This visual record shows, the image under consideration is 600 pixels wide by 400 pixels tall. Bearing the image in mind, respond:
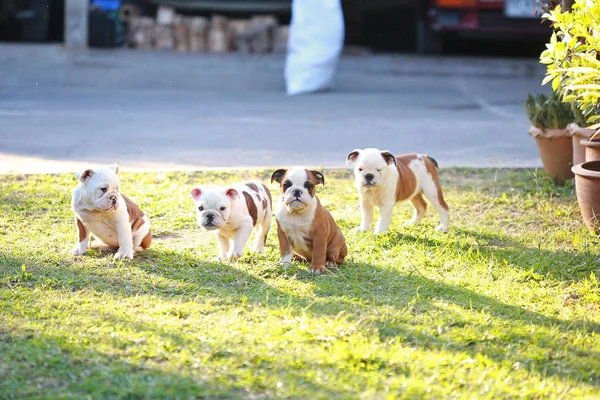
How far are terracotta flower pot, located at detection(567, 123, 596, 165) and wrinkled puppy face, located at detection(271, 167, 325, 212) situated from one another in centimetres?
283

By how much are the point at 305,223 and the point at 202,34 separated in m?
11.0

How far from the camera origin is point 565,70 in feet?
20.8

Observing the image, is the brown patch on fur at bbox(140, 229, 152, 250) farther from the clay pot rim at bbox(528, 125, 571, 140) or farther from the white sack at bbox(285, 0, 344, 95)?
the white sack at bbox(285, 0, 344, 95)

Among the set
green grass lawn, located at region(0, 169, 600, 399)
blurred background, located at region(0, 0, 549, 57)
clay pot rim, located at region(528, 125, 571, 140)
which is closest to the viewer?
green grass lawn, located at region(0, 169, 600, 399)

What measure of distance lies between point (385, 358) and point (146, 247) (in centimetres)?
249

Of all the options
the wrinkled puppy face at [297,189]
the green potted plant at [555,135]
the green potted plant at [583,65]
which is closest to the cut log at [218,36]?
the green potted plant at [555,135]

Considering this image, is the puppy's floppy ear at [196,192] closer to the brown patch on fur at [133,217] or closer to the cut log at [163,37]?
the brown patch on fur at [133,217]

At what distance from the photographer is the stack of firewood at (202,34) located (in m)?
16.1

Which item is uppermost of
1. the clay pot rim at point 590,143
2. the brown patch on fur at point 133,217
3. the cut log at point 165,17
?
the cut log at point 165,17

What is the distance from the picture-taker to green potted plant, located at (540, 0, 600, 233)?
6171mm

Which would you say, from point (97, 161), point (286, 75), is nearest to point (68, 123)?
point (97, 161)

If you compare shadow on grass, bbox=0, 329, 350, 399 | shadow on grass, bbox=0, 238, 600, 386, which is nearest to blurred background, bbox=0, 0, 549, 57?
shadow on grass, bbox=0, 238, 600, 386

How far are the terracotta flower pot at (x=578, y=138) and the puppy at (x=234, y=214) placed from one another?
2764 millimetres

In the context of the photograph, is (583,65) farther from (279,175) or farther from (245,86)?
(245,86)
